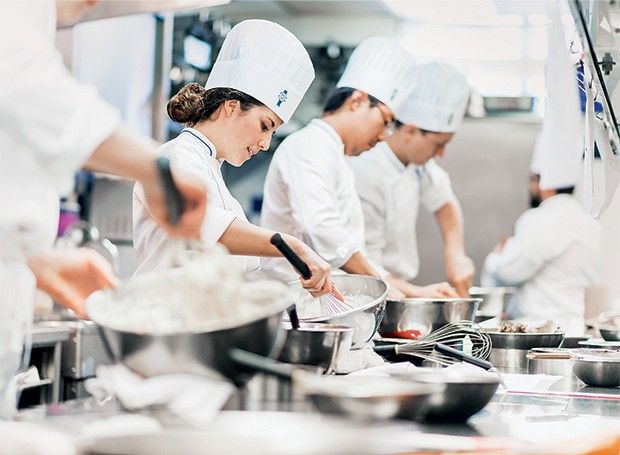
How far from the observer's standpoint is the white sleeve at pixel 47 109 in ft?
4.29

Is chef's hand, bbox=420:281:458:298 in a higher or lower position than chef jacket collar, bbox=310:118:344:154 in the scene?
lower

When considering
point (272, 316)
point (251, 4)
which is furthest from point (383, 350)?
point (251, 4)

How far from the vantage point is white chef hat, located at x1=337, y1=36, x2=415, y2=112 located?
3.55 meters

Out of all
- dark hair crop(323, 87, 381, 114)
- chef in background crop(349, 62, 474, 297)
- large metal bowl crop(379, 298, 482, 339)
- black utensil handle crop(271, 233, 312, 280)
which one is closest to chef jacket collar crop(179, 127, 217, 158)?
black utensil handle crop(271, 233, 312, 280)

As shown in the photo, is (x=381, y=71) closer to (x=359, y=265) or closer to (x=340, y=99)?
(x=340, y=99)

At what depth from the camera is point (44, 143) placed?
1320 mm

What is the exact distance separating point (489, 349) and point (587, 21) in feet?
2.93

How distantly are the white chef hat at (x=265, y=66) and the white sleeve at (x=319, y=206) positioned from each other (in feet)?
1.83

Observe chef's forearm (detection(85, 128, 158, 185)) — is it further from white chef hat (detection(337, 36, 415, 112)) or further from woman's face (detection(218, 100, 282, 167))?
white chef hat (detection(337, 36, 415, 112))

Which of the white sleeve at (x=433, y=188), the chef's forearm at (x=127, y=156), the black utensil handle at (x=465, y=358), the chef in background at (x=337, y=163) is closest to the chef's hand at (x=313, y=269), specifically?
the black utensil handle at (x=465, y=358)

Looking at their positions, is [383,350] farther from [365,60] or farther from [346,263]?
[365,60]

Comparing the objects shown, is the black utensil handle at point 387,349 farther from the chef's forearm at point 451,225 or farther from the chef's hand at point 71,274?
the chef's forearm at point 451,225

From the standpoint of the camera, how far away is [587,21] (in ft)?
6.77

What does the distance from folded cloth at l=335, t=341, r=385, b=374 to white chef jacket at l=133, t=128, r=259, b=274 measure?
0.40m
